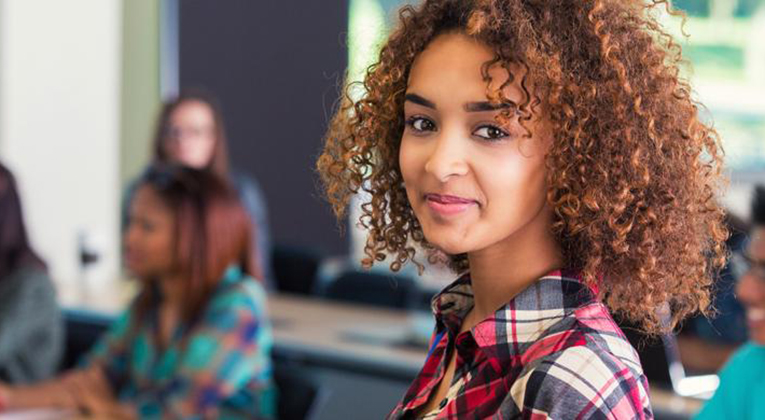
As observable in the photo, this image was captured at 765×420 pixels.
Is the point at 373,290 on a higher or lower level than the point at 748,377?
lower

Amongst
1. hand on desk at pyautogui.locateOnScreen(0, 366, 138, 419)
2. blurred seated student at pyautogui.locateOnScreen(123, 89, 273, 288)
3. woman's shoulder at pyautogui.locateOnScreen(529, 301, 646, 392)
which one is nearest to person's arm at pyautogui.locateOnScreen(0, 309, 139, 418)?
hand on desk at pyautogui.locateOnScreen(0, 366, 138, 419)

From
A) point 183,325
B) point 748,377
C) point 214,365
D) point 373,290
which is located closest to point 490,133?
point 748,377

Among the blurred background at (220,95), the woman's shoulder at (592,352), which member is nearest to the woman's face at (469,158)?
the woman's shoulder at (592,352)

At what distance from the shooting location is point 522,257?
1.03 metres

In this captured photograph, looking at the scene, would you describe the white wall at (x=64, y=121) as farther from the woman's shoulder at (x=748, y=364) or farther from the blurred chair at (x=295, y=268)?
the woman's shoulder at (x=748, y=364)

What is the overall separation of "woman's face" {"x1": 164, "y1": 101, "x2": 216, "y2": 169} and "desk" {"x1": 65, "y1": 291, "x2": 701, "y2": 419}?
2.35ft

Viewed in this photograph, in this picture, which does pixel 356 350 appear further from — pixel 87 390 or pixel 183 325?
pixel 87 390

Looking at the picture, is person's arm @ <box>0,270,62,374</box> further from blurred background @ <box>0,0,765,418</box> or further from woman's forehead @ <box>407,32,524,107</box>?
woman's forehead @ <box>407,32,524,107</box>

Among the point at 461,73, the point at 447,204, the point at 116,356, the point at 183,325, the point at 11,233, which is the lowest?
the point at 116,356

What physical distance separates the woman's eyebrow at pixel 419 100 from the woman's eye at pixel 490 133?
51 millimetres

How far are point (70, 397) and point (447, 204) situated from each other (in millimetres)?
2301

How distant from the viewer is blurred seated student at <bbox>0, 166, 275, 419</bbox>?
9.27 ft

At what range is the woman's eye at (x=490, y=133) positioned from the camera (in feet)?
3.18

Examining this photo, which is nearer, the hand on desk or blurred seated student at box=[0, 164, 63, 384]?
the hand on desk
